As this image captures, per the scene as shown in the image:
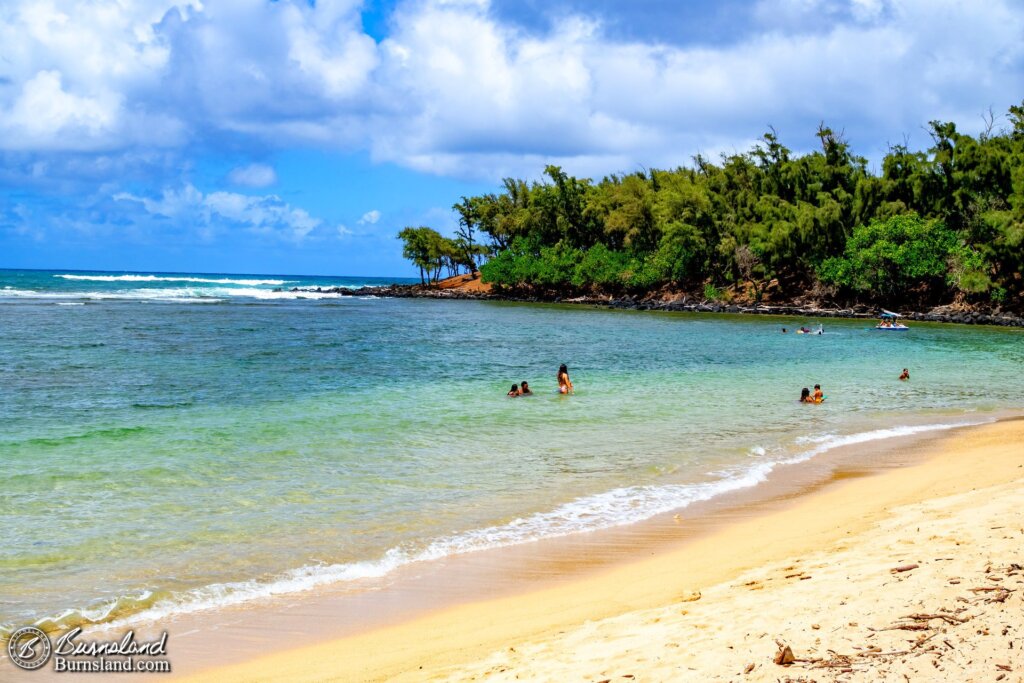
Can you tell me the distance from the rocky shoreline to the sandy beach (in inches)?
2162

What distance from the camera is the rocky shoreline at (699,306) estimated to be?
56.4m

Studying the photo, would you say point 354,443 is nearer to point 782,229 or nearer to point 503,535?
point 503,535

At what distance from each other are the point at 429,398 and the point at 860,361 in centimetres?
2056

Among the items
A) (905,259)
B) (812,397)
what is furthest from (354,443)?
(905,259)

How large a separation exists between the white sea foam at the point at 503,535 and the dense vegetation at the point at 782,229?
183ft

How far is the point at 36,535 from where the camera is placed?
8906 millimetres

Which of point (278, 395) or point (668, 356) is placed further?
point (668, 356)

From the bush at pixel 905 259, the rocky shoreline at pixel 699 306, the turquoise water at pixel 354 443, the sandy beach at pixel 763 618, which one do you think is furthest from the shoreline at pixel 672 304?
the sandy beach at pixel 763 618

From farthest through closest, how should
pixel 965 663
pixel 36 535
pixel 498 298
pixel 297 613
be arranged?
1. pixel 498 298
2. pixel 36 535
3. pixel 297 613
4. pixel 965 663

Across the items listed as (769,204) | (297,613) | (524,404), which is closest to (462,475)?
(297,613)

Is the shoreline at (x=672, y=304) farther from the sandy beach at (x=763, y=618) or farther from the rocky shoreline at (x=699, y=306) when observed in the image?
the sandy beach at (x=763, y=618)

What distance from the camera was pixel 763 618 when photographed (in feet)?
17.9

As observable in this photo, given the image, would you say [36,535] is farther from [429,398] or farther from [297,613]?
[429,398]

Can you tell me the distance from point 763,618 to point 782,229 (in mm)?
68578
